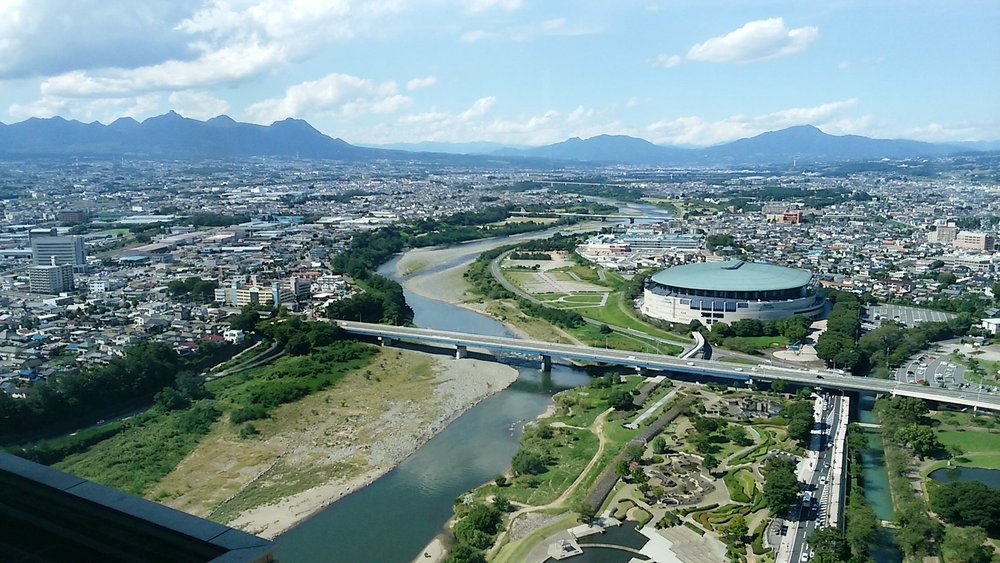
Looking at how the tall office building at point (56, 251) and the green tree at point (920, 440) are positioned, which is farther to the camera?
the tall office building at point (56, 251)

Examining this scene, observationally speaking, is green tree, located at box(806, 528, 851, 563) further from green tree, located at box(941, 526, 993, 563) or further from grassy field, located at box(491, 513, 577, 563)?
grassy field, located at box(491, 513, 577, 563)

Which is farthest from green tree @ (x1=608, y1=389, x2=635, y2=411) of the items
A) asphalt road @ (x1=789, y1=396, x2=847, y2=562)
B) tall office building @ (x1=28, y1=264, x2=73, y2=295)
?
tall office building @ (x1=28, y1=264, x2=73, y2=295)

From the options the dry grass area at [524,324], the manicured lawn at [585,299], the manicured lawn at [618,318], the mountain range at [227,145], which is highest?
the mountain range at [227,145]

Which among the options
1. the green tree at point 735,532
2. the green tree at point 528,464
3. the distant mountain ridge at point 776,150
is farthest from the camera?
the distant mountain ridge at point 776,150

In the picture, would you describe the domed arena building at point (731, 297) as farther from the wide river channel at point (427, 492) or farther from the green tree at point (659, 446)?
the green tree at point (659, 446)

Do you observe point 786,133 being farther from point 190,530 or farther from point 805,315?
point 190,530

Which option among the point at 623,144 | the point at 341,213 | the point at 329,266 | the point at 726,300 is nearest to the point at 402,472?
the point at 726,300

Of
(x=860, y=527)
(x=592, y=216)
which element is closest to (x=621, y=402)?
(x=860, y=527)

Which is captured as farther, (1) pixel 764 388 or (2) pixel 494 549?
(1) pixel 764 388

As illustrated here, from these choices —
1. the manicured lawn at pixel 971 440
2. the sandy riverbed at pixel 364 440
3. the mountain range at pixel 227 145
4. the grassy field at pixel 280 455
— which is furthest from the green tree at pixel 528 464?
the mountain range at pixel 227 145
